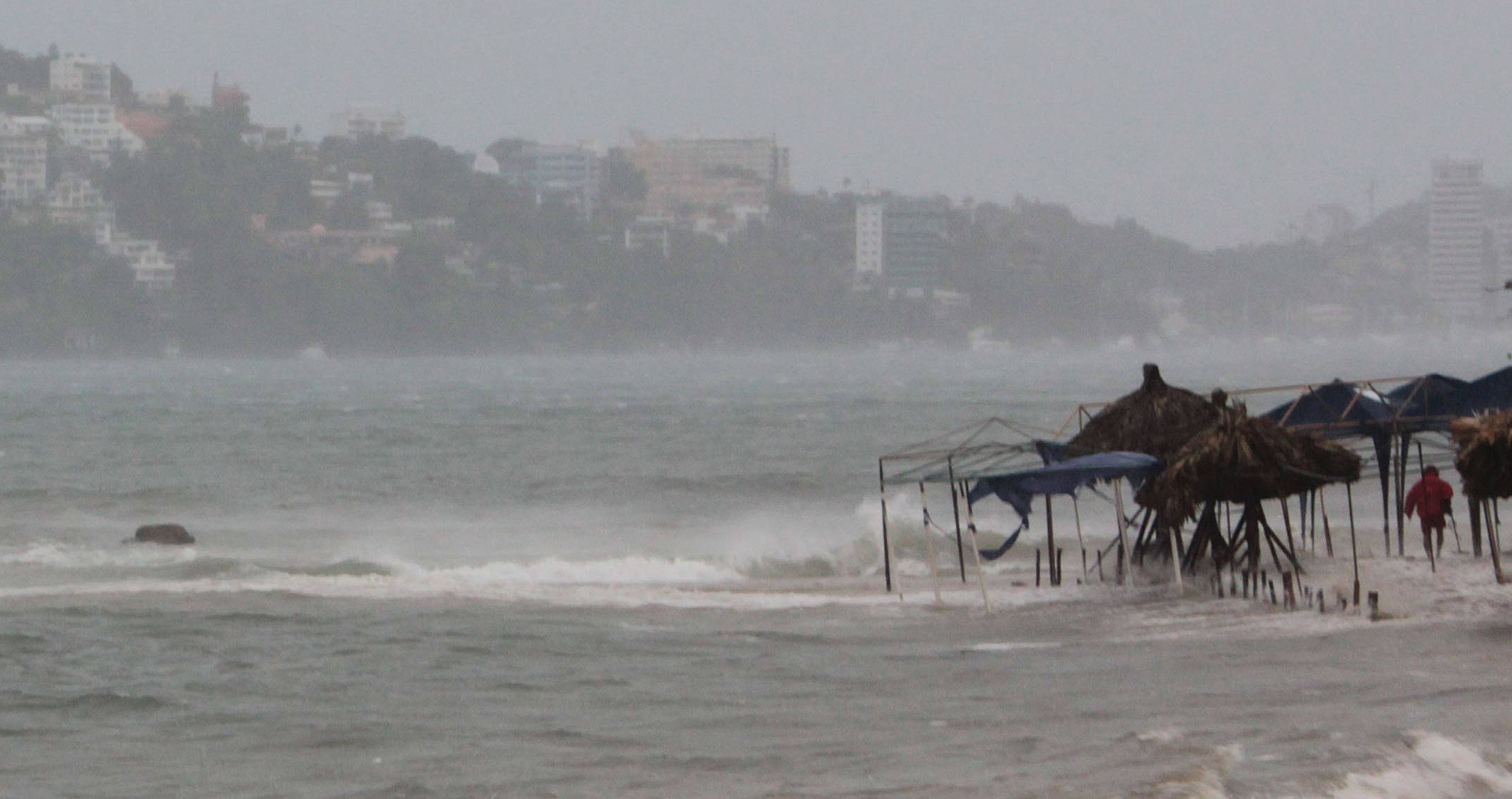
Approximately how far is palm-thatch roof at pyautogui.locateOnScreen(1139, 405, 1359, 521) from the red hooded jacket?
1833 mm

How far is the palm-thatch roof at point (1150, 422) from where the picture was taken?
69.7 feet

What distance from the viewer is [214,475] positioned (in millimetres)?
51031

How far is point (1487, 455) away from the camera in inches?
686

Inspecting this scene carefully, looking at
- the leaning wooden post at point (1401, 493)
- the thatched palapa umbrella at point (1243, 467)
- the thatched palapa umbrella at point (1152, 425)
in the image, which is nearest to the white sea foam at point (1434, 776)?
the thatched palapa umbrella at point (1243, 467)

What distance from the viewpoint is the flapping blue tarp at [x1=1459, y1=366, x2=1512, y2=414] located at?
2300 centimetres

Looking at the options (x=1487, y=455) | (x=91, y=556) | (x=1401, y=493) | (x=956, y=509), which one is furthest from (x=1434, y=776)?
(x=91, y=556)

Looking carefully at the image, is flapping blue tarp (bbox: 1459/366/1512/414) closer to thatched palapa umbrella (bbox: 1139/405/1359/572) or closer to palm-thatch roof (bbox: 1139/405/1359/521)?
thatched palapa umbrella (bbox: 1139/405/1359/572)

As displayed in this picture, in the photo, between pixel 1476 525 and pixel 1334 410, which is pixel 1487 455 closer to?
pixel 1476 525

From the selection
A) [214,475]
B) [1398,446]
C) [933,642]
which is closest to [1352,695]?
Result: [933,642]

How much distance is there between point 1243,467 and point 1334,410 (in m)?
4.46

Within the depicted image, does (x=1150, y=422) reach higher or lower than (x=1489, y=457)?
higher

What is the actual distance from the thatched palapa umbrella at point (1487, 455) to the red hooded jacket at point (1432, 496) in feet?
12.0

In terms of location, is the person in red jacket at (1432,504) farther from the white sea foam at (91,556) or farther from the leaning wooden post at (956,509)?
the white sea foam at (91,556)

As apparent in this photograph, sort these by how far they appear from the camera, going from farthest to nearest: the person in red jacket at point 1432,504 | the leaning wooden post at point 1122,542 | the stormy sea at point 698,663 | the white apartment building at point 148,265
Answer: the white apartment building at point 148,265 < the person in red jacket at point 1432,504 < the leaning wooden post at point 1122,542 < the stormy sea at point 698,663
